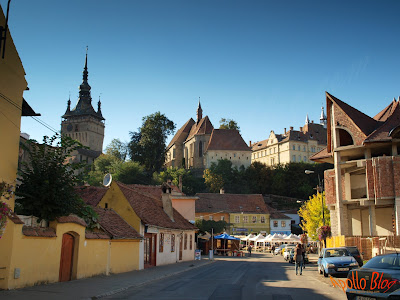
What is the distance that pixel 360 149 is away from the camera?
3844cm

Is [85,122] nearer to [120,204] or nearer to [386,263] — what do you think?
[120,204]

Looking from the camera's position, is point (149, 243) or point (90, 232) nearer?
point (90, 232)

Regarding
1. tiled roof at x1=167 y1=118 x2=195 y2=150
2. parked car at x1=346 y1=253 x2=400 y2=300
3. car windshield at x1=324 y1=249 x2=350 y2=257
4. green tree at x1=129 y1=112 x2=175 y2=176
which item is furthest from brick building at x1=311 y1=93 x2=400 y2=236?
tiled roof at x1=167 y1=118 x2=195 y2=150

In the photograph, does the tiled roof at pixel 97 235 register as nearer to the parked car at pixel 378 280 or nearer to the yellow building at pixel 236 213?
the parked car at pixel 378 280

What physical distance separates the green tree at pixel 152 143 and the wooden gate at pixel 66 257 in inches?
2767

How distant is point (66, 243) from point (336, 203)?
28402mm

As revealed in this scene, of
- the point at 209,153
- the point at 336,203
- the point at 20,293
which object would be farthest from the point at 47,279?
the point at 209,153

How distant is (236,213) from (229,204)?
2.43 m

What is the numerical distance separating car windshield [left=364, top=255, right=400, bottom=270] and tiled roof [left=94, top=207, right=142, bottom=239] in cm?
1402

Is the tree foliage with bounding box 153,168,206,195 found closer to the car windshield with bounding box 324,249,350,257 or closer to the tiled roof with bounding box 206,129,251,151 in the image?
the tiled roof with bounding box 206,129,251,151

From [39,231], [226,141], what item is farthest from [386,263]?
[226,141]

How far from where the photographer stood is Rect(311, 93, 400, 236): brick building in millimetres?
34719

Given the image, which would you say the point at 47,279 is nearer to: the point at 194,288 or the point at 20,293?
the point at 20,293

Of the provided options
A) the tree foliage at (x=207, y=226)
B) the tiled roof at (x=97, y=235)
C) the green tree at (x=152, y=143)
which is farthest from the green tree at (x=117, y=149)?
the tiled roof at (x=97, y=235)
